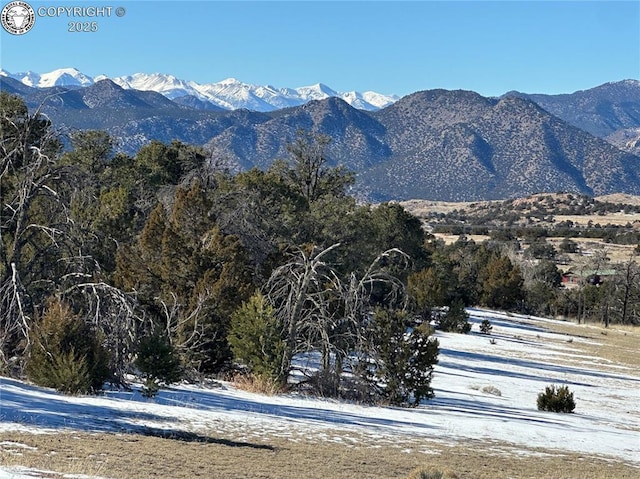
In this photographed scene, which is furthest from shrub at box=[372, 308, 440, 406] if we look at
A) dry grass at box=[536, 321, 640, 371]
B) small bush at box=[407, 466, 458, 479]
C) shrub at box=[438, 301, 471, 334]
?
shrub at box=[438, 301, 471, 334]

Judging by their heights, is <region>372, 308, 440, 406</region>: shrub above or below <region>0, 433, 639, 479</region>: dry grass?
above

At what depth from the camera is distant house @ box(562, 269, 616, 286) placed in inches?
3212

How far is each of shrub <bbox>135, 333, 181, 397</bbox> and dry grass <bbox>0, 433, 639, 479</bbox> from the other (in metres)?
2.96

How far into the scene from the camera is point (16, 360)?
13648mm

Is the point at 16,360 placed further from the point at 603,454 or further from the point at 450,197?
the point at 450,197

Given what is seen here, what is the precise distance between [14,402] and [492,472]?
7466 mm

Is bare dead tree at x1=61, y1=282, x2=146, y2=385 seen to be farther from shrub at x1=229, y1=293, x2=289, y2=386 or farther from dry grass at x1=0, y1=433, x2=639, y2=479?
dry grass at x1=0, y1=433, x2=639, y2=479

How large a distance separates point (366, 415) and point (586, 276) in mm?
73057

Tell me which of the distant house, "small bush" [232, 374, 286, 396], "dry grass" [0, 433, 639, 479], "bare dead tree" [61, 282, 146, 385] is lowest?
"dry grass" [0, 433, 639, 479]

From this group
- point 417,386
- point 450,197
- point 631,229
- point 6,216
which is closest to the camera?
point 6,216

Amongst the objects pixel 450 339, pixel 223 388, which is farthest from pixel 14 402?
pixel 450 339

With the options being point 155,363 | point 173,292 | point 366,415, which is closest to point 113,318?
point 155,363

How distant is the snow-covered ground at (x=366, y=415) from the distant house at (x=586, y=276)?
5835 centimetres

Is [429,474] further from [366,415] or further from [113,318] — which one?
[113,318]
